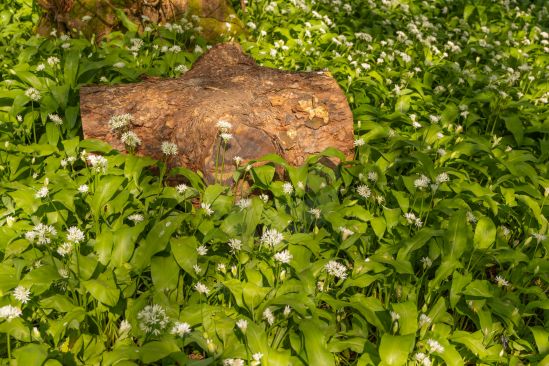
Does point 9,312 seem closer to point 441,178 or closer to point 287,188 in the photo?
point 287,188

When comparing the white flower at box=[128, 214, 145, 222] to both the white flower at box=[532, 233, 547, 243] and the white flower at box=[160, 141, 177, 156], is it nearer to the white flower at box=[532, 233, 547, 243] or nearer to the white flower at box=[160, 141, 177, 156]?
the white flower at box=[160, 141, 177, 156]

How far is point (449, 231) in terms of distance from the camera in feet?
10.1

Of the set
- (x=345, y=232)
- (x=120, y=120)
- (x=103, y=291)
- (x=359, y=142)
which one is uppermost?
(x=120, y=120)

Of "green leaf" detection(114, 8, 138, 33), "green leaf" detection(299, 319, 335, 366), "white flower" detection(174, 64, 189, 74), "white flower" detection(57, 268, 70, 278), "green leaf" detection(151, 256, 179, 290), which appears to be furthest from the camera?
"green leaf" detection(114, 8, 138, 33)

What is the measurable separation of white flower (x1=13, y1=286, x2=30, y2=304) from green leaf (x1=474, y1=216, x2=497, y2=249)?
101 inches

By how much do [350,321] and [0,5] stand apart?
6129 millimetres

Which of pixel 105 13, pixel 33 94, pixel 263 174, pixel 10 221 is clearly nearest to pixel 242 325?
pixel 263 174

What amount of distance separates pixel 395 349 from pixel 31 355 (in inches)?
65.3

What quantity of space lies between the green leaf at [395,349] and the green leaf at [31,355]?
1540mm

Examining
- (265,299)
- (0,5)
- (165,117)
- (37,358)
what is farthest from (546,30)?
(37,358)

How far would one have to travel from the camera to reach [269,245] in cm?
297

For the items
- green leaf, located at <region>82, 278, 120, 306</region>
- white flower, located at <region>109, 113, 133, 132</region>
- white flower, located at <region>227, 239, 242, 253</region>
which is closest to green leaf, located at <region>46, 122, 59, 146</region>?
white flower, located at <region>109, 113, 133, 132</region>

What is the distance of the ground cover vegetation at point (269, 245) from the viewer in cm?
249

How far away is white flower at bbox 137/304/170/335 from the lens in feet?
7.81
